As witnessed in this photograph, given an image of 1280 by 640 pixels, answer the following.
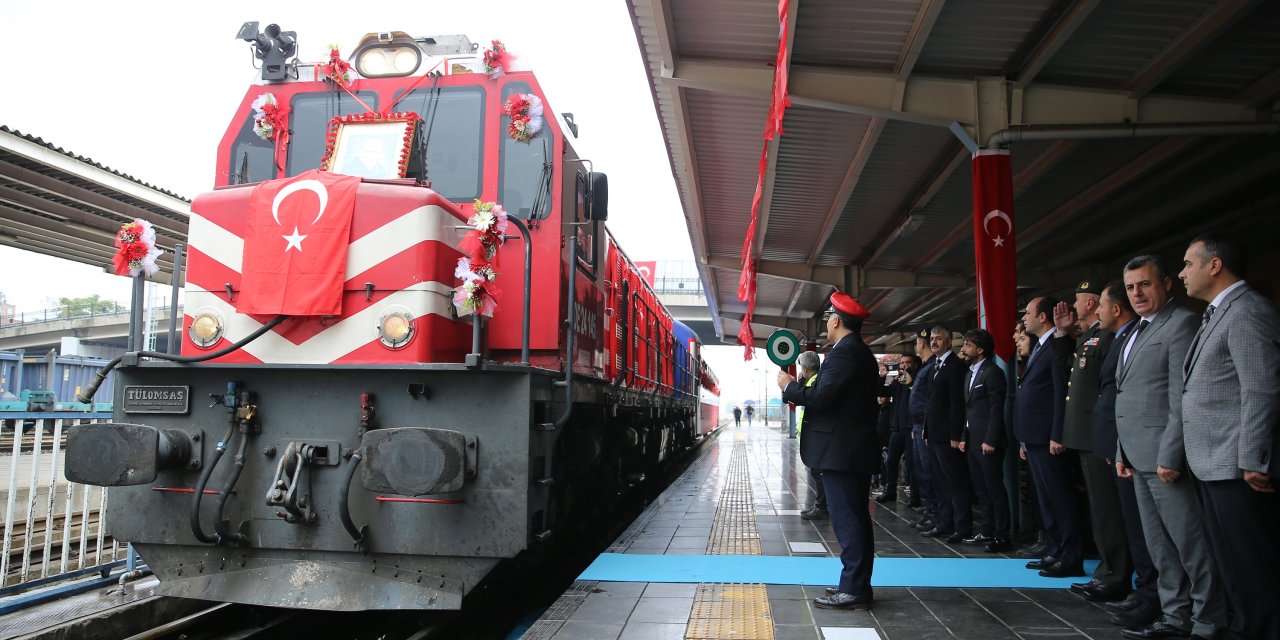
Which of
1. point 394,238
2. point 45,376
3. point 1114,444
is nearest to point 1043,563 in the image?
point 1114,444

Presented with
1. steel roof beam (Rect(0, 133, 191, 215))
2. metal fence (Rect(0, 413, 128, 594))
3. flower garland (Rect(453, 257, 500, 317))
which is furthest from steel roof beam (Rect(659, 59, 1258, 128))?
steel roof beam (Rect(0, 133, 191, 215))

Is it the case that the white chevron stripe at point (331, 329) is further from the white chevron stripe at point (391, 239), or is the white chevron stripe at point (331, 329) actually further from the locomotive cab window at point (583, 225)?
the locomotive cab window at point (583, 225)

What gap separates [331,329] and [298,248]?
0.49 meters

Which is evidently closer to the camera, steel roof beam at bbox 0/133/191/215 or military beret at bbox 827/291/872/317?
military beret at bbox 827/291/872/317

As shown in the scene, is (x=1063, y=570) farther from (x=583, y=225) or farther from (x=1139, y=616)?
(x=583, y=225)

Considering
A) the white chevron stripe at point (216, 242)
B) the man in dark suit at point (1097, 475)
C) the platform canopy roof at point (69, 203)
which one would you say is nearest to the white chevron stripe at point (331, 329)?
the white chevron stripe at point (216, 242)

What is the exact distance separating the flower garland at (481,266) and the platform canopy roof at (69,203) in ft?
20.6

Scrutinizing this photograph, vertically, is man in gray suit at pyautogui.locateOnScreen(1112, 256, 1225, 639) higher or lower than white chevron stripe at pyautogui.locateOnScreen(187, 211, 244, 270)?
lower

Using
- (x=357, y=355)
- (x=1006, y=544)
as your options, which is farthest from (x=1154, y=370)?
(x=357, y=355)

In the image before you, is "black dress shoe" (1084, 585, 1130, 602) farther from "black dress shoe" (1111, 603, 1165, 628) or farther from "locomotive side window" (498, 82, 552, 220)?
"locomotive side window" (498, 82, 552, 220)

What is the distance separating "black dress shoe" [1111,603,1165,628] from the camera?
13.2ft

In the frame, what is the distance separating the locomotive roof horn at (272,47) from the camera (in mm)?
5691

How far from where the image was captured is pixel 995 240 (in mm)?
8289

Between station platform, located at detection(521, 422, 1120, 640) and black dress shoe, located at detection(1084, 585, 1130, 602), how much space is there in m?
0.11
